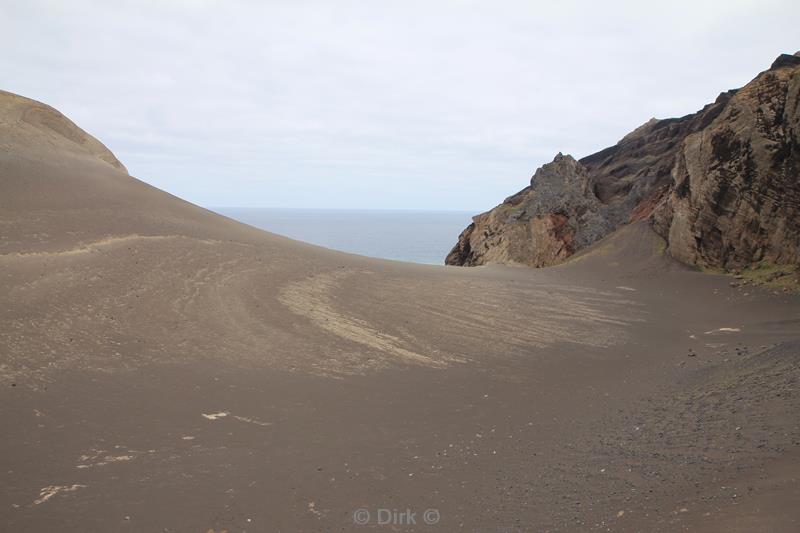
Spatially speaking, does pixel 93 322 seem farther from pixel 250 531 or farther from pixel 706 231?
pixel 706 231

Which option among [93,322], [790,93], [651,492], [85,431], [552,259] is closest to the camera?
[651,492]

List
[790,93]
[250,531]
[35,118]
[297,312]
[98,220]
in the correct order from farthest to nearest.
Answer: [35,118] < [790,93] < [98,220] < [297,312] < [250,531]

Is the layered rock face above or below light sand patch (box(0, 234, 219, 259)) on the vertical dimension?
above

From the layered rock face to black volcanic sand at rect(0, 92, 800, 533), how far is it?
259cm

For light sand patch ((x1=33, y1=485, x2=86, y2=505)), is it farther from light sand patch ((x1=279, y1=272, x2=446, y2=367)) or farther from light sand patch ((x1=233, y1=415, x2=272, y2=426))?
light sand patch ((x1=279, y1=272, x2=446, y2=367))

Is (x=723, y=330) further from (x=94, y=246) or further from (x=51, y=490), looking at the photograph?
(x=94, y=246)

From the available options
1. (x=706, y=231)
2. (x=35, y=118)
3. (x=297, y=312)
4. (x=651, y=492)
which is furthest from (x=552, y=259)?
(x=651, y=492)

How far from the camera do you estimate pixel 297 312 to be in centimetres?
1043

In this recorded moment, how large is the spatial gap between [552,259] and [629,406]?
18692 mm

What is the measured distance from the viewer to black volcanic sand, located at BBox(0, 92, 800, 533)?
4629 millimetres

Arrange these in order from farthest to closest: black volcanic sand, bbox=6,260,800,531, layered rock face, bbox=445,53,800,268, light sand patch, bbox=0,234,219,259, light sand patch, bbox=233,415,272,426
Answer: layered rock face, bbox=445,53,800,268 → light sand patch, bbox=0,234,219,259 → light sand patch, bbox=233,415,272,426 → black volcanic sand, bbox=6,260,800,531

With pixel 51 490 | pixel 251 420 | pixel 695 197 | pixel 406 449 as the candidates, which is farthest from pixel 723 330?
pixel 51 490

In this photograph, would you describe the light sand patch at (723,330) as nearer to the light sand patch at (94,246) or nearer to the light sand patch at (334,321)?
the light sand patch at (334,321)

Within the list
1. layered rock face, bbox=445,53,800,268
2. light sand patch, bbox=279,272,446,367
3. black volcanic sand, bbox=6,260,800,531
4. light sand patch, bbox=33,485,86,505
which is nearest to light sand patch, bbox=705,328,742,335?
black volcanic sand, bbox=6,260,800,531
